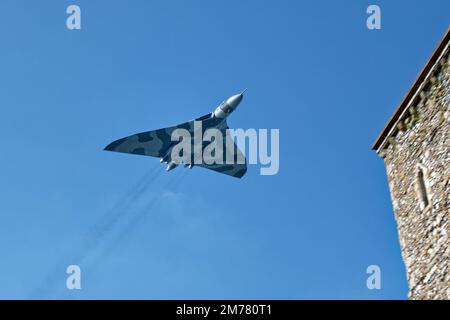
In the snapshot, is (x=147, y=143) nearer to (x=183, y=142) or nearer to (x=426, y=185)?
(x=183, y=142)

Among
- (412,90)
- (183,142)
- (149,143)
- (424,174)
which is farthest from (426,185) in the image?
(149,143)

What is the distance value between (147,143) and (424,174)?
747 inches

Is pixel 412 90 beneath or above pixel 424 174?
above

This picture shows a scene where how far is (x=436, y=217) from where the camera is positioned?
13.2 m

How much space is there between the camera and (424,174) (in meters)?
14.0

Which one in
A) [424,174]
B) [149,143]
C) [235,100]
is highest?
[235,100]

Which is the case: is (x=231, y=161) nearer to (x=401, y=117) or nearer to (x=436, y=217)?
(x=401, y=117)

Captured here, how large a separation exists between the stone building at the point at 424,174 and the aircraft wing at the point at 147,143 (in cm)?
1669

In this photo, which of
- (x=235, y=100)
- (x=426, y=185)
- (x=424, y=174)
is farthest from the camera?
(x=235, y=100)

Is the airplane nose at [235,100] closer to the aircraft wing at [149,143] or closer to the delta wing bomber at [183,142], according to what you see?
the delta wing bomber at [183,142]

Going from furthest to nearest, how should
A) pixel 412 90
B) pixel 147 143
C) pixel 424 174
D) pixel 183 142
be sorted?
pixel 183 142
pixel 147 143
pixel 412 90
pixel 424 174

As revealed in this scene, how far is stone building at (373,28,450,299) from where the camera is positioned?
42.5 ft
